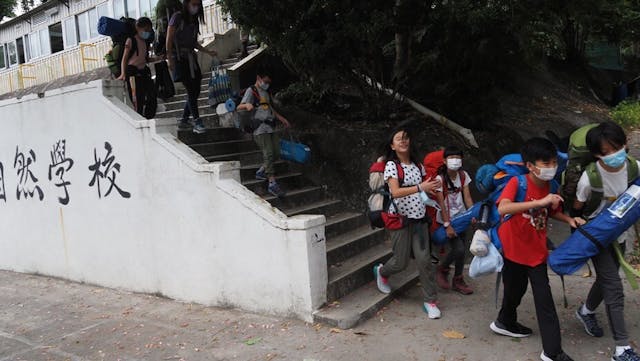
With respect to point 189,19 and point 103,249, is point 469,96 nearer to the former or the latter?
point 189,19

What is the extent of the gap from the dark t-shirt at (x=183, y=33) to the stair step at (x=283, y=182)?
6.79 feet

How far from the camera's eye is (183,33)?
261 inches

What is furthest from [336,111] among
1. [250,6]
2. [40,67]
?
[40,67]

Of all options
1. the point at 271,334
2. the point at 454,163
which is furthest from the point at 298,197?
the point at 454,163

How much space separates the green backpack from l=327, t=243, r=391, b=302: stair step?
210 cm

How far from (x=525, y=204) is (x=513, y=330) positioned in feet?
4.00

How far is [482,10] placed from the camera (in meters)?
6.03

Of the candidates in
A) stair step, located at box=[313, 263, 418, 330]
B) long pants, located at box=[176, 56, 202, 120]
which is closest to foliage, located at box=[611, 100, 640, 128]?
stair step, located at box=[313, 263, 418, 330]

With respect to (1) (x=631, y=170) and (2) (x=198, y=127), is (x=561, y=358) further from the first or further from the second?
(2) (x=198, y=127)

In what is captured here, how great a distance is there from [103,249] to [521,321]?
5.10 metres

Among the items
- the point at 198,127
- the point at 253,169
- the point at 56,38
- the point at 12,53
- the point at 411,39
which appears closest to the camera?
the point at 253,169

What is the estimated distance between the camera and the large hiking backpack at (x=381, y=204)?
436cm

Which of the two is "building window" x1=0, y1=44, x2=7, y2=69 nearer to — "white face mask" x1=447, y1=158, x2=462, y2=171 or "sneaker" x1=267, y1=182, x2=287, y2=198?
"sneaker" x1=267, y1=182, x2=287, y2=198

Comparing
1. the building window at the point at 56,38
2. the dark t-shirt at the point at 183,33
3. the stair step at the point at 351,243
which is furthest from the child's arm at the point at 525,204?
the building window at the point at 56,38
